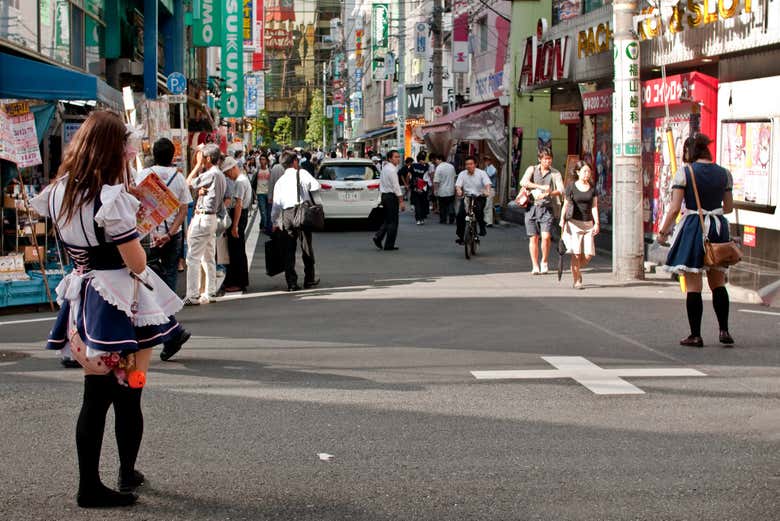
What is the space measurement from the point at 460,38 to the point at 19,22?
26024 mm

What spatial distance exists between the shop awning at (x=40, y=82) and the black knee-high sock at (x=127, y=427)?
31.9ft

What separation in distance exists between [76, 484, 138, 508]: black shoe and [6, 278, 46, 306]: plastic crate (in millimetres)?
8223

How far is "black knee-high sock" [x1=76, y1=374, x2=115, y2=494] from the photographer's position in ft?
16.7

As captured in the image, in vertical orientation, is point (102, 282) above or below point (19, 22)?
below

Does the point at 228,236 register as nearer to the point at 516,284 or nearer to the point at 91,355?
the point at 516,284

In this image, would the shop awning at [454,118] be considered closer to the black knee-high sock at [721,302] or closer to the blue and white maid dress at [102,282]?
the black knee-high sock at [721,302]

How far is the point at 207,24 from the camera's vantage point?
3456cm

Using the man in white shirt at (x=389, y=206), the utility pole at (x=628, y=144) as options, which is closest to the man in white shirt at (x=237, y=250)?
the utility pole at (x=628, y=144)

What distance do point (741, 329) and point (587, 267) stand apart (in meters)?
6.90

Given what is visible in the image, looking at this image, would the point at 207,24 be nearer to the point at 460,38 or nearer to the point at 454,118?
the point at 454,118

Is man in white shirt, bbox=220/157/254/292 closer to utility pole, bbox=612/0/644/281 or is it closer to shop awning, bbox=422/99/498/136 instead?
utility pole, bbox=612/0/644/281

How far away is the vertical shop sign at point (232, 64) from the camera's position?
128 ft

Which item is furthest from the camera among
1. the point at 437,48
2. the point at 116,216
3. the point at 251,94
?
the point at 251,94

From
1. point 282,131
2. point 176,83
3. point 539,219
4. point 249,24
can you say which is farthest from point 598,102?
point 282,131
